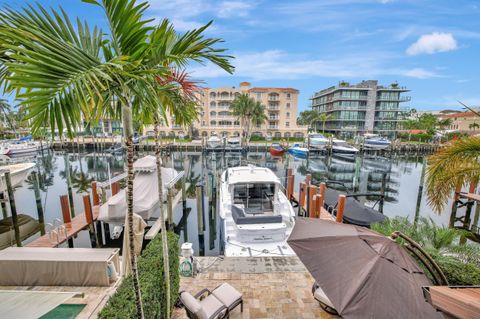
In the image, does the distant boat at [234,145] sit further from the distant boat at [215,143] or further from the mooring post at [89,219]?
the mooring post at [89,219]

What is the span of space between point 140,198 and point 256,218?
5383 millimetres

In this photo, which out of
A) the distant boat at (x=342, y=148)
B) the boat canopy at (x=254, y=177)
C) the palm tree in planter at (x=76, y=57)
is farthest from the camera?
the distant boat at (x=342, y=148)

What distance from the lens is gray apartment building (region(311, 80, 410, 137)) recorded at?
5816 centimetres

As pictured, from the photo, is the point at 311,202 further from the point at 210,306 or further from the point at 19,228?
the point at 19,228

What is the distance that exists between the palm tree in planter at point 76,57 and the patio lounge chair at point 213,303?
205 centimetres

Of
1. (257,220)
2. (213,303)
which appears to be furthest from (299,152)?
(213,303)

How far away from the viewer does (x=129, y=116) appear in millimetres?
2572

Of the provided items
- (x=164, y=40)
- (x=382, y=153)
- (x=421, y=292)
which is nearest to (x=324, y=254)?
(x=421, y=292)

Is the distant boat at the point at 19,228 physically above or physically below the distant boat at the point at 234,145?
below

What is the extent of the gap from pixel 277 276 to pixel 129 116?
5.56m

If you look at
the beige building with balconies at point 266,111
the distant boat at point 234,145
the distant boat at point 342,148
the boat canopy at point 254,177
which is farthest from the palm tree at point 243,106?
the boat canopy at point 254,177

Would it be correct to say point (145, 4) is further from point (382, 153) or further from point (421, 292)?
point (382, 153)

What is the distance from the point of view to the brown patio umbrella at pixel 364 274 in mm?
2658

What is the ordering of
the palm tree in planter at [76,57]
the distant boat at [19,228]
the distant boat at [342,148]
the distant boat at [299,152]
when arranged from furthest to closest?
the distant boat at [342,148] → the distant boat at [299,152] → the distant boat at [19,228] → the palm tree in planter at [76,57]
